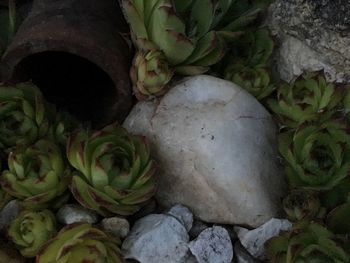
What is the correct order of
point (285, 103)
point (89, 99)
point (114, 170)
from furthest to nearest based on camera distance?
point (89, 99), point (285, 103), point (114, 170)

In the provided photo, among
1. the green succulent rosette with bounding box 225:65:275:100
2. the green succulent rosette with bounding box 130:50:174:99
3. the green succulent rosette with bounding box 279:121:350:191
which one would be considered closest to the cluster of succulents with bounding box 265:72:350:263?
the green succulent rosette with bounding box 279:121:350:191

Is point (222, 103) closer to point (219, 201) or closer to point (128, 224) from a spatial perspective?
point (219, 201)

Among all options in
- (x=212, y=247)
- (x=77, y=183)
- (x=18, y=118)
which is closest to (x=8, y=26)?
(x=18, y=118)

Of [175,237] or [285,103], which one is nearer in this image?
[175,237]

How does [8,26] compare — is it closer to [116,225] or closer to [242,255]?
[116,225]

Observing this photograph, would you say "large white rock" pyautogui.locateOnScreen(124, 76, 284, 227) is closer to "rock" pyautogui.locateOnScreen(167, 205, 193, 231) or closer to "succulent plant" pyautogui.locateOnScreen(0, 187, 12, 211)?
"rock" pyautogui.locateOnScreen(167, 205, 193, 231)

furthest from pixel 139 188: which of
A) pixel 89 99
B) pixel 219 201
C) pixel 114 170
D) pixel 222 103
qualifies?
pixel 89 99
